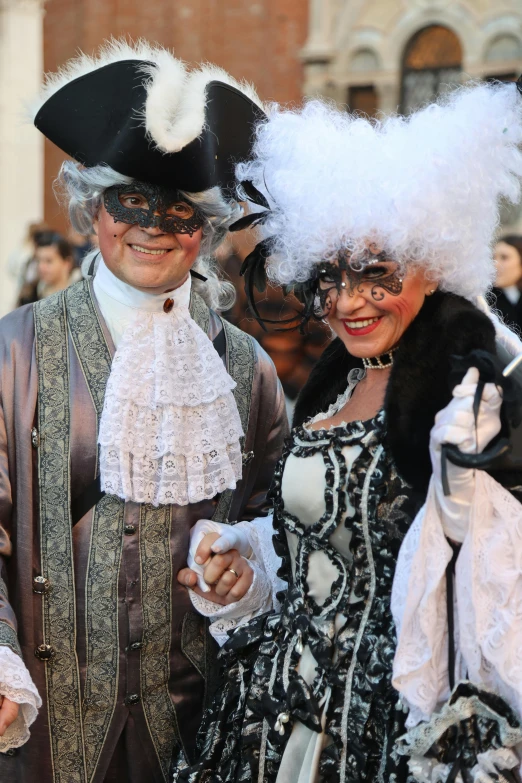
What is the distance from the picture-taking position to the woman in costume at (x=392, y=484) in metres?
2.03

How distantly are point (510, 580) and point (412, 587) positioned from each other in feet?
0.60

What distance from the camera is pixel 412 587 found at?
2.07 meters

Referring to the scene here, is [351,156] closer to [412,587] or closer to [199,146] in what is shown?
[199,146]

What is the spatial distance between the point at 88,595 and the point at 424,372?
1.03 metres

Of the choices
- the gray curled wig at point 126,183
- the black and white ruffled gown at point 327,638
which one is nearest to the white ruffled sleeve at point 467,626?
the black and white ruffled gown at point 327,638

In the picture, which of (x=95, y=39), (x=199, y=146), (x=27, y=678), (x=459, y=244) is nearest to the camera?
(x=459, y=244)

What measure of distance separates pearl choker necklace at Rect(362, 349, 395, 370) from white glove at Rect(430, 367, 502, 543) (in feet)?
1.06

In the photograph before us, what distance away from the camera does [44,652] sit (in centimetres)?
265

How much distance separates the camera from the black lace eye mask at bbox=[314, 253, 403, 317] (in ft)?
7.39

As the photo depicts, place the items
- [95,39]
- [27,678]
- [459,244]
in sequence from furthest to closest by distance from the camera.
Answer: [95,39] → [27,678] → [459,244]

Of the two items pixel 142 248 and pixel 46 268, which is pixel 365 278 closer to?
pixel 142 248

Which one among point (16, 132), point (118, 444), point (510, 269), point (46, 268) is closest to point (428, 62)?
point (16, 132)

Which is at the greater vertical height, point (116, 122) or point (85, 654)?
point (116, 122)

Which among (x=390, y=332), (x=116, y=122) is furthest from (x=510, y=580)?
(x=116, y=122)
